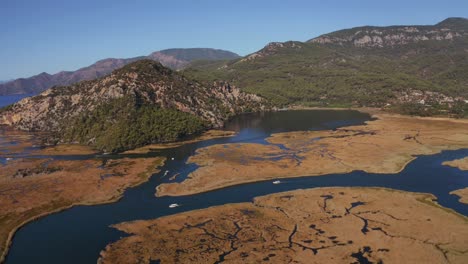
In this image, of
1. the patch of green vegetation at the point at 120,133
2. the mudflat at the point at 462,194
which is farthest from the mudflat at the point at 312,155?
the patch of green vegetation at the point at 120,133

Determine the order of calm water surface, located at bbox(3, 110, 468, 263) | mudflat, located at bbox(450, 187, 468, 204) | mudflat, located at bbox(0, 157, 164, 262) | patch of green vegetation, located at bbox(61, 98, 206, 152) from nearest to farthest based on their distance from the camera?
1. calm water surface, located at bbox(3, 110, 468, 263)
2. mudflat, located at bbox(450, 187, 468, 204)
3. mudflat, located at bbox(0, 157, 164, 262)
4. patch of green vegetation, located at bbox(61, 98, 206, 152)

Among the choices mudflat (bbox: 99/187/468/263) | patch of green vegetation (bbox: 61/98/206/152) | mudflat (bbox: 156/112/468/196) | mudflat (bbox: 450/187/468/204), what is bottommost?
mudflat (bbox: 450/187/468/204)

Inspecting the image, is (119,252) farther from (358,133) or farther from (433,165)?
(358,133)

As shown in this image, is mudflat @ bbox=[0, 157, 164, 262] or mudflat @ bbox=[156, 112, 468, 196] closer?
mudflat @ bbox=[0, 157, 164, 262]

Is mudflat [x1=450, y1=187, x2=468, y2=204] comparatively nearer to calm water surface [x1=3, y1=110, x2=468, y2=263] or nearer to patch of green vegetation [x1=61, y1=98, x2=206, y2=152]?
calm water surface [x1=3, y1=110, x2=468, y2=263]

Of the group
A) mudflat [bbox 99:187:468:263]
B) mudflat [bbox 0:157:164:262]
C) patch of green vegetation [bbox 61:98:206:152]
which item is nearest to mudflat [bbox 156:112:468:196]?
mudflat [bbox 0:157:164:262]

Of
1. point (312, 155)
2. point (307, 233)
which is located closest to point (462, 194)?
point (307, 233)

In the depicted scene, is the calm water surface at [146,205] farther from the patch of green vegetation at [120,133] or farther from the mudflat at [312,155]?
the patch of green vegetation at [120,133]
